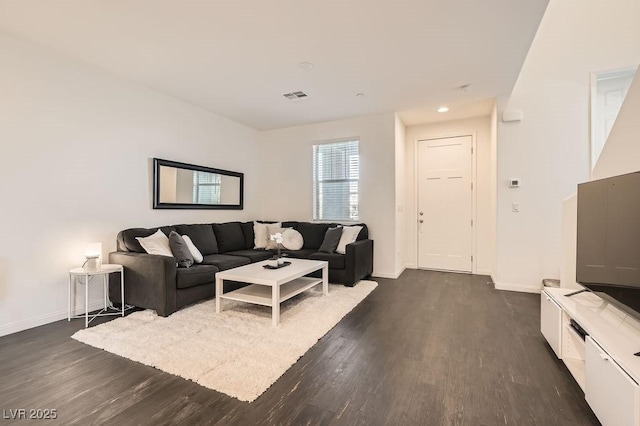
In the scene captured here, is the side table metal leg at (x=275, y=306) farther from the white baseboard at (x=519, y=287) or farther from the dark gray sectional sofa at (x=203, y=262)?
the white baseboard at (x=519, y=287)

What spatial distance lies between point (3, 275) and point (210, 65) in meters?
2.69

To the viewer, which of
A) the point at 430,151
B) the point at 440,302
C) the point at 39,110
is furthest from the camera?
the point at 430,151

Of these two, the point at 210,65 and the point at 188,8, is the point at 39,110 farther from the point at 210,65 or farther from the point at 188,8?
the point at 188,8

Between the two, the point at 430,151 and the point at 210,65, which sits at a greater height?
the point at 210,65

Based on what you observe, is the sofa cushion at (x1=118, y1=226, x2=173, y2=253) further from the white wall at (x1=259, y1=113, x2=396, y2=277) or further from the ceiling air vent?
the white wall at (x1=259, y1=113, x2=396, y2=277)

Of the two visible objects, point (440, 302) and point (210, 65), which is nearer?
point (210, 65)

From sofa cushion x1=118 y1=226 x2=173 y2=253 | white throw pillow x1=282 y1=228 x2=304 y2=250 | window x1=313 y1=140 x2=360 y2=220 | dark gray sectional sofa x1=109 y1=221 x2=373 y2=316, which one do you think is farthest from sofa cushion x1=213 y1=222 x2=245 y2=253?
window x1=313 y1=140 x2=360 y2=220

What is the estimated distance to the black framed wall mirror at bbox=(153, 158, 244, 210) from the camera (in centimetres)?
380

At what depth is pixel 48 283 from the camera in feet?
9.14

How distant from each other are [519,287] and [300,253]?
304 centimetres

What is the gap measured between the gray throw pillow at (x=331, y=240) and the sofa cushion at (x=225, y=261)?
1138 millimetres

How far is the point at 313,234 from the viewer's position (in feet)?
15.8

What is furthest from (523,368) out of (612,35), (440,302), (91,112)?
(91,112)

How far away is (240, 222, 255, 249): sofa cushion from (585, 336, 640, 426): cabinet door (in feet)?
13.8
